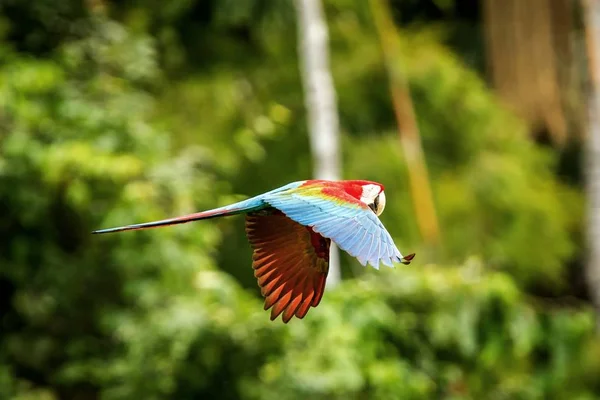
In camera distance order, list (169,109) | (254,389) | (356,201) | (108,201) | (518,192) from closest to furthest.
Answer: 1. (356,201)
2. (254,389)
3. (108,201)
4. (169,109)
5. (518,192)

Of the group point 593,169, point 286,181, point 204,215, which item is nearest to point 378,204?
point 204,215

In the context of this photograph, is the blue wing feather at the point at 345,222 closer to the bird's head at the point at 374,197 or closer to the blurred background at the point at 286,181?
the bird's head at the point at 374,197

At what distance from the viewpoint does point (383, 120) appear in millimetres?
6785

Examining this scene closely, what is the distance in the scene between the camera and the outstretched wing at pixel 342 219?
1.97 meters

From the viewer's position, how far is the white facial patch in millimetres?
2347

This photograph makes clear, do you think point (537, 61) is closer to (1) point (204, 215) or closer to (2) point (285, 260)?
(2) point (285, 260)

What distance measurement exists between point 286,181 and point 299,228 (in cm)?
380

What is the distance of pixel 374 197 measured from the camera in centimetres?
237

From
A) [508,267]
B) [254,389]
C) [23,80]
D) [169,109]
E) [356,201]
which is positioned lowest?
[508,267]

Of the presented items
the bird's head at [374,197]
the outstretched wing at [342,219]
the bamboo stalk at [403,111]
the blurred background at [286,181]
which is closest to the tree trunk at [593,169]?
the blurred background at [286,181]

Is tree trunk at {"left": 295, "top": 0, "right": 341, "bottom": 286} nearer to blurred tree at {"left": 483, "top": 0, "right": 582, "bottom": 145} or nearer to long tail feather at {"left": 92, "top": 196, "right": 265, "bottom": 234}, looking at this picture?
blurred tree at {"left": 483, "top": 0, "right": 582, "bottom": 145}

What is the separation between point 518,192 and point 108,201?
8.43 ft

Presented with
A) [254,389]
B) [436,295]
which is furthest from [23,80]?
[436,295]

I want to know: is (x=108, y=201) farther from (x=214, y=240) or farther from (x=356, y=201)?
(x=356, y=201)
